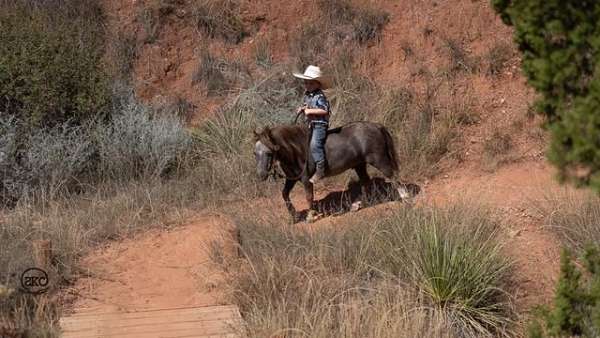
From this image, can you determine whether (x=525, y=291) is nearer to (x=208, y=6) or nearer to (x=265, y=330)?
(x=265, y=330)

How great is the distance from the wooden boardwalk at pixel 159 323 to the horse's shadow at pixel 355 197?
8.74 feet

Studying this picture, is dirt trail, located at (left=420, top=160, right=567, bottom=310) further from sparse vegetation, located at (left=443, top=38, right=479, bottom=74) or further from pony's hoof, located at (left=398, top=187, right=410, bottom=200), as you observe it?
sparse vegetation, located at (left=443, top=38, right=479, bottom=74)

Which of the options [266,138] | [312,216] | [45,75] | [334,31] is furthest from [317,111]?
[334,31]

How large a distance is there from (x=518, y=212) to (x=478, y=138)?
329cm

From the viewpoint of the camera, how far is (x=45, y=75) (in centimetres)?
1191

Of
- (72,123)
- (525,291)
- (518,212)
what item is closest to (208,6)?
(72,123)

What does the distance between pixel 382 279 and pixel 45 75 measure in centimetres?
645

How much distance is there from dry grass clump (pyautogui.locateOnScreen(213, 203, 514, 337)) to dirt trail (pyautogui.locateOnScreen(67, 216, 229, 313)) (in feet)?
1.23

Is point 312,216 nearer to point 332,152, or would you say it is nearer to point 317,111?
point 332,152

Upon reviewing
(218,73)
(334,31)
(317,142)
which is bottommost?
(218,73)

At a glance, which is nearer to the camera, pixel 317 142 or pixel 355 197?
pixel 317 142

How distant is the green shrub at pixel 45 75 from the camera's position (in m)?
11.7

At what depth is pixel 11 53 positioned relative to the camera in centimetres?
1177

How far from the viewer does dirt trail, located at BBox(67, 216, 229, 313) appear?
8.16 metres
